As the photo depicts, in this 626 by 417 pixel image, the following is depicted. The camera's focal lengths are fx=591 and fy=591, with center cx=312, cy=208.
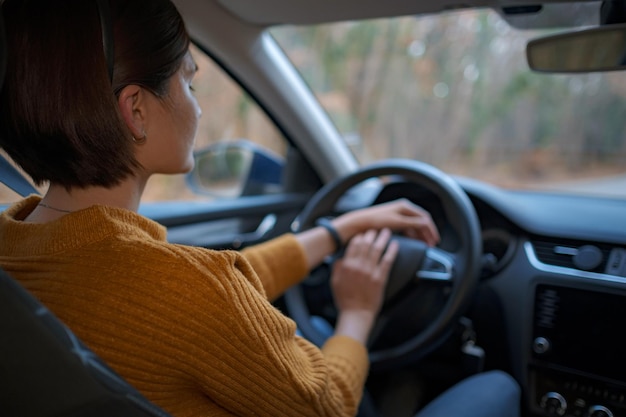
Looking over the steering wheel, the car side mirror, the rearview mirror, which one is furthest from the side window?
the rearview mirror

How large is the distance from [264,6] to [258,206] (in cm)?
84

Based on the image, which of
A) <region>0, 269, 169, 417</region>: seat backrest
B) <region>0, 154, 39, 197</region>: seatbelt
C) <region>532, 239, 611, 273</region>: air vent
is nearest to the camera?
<region>0, 269, 169, 417</region>: seat backrest

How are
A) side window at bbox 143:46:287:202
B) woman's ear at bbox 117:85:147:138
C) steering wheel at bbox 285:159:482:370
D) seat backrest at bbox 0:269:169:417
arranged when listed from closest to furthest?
1. seat backrest at bbox 0:269:169:417
2. woman's ear at bbox 117:85:147:138
3. steering wheel at bbox 285:159:482:370
4. side window at bbox 143:46:287:202

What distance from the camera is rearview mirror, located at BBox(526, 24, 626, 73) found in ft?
4.26

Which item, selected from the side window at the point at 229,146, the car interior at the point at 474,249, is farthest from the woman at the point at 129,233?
the side window at the point at 229,146

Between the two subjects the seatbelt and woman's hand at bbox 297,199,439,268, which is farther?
woman's hand at bbox 297,199,439,268

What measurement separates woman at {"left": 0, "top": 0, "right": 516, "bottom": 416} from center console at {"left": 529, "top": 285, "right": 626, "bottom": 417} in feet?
2.71

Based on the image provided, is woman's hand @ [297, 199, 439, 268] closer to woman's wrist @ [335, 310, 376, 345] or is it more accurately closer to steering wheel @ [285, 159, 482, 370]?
steering wheel @ [285, 159, 482, 370]

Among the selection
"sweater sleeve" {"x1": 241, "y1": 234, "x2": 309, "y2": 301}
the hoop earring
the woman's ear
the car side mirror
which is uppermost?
the woman's ear

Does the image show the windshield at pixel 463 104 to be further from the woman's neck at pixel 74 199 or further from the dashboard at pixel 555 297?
the woman's neck at pixel 74 199

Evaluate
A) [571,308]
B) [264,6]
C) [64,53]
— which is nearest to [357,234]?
[571,308]

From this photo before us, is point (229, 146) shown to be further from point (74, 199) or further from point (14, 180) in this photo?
point (74, 199)

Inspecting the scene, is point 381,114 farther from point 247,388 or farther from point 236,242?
point 247,388

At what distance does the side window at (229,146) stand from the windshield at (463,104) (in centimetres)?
27
